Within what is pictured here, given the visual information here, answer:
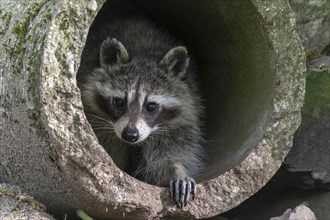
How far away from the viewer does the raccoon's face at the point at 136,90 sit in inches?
153

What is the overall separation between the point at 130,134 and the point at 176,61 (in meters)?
0.69

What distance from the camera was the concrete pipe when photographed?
9.81 ft

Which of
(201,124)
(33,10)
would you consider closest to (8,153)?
(33,10)

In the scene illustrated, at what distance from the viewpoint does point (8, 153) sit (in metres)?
3.45

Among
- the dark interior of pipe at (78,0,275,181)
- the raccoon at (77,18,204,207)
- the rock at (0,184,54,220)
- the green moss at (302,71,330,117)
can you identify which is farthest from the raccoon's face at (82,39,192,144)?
the green moss at (302,71,330,117)

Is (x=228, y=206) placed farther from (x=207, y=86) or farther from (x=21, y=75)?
(x=207, y=86)

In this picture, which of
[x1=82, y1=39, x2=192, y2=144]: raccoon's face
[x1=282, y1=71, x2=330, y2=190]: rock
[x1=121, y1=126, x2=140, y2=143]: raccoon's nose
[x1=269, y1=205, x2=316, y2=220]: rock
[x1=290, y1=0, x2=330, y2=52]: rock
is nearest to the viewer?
[x1=269, y1=205, x2=316, y2=220]: rock

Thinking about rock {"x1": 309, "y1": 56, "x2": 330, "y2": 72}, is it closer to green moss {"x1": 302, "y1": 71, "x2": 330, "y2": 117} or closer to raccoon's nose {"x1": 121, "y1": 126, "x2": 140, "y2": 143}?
green moss {"x1": 302, "y1": 71, "x2": 330, "y2": 117}

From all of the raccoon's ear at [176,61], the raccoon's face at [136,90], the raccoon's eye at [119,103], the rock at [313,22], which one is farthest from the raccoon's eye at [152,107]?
the rock at [313,22]

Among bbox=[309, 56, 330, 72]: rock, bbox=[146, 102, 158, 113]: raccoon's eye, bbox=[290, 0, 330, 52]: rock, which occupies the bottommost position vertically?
bbox=[146, 102, 158, 113]: raccoon's eye

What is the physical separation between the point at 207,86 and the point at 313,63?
780 mm

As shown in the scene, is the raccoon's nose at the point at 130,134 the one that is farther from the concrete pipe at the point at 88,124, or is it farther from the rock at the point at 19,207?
the rock at the point at 19,207

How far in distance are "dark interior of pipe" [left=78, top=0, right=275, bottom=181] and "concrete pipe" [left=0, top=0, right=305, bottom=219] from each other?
0.01m

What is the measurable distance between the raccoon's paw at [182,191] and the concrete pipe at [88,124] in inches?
1.3
